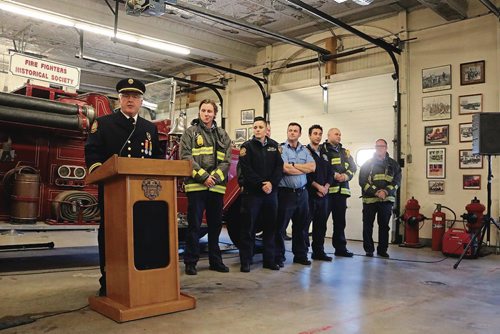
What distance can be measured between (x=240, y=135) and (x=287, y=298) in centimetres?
816

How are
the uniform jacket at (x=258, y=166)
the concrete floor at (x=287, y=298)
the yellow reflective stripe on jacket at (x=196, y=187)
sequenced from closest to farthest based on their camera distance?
1. the concrete floor at (x=287, y=298)
2. the yellow reflective stripe on jacket at (x=196, y=187)
3. the uniform jacket at (x=258, y=166)

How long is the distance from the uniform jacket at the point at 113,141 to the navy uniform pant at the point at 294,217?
6.89 ft

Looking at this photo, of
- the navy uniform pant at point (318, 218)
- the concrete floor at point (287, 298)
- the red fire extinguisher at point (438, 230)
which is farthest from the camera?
the red fire extinguisher at point (438, 230)

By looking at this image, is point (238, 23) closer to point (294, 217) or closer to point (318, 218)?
point (318, 218)

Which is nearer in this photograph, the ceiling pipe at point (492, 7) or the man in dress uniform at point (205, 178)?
the man in dress uniform at point (205, 178)

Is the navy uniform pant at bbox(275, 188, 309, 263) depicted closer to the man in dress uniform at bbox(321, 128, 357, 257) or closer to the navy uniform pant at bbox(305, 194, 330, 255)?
the navy uniform pant at bbox(305, 194, 330, 255)

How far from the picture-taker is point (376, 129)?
28.3 feet

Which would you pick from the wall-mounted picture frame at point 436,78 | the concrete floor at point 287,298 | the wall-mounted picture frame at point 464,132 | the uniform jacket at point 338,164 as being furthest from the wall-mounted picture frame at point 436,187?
the uniform jacket at point 338,164

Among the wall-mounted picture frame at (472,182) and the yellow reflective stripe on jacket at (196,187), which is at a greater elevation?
the wall-mounted picture frame at (472,182)

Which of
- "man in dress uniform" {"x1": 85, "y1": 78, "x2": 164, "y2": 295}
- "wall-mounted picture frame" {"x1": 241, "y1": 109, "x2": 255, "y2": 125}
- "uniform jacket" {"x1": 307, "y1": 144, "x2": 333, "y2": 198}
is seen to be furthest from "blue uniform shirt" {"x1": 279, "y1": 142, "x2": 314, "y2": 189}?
"wall-mounted picture frame" {"x1": 241, "y1": 109, "x2": 255, "y2": 125}

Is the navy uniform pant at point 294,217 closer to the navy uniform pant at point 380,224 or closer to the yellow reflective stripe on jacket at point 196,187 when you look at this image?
the yellow reflective stripe on jacket at point 196,187

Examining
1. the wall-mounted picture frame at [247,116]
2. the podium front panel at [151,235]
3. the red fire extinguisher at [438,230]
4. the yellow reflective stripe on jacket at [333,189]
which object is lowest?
the red fire extinguisher at [438,230]

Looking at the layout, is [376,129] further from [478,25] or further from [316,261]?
[316,261]

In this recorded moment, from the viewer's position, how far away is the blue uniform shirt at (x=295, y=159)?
16.9ft
